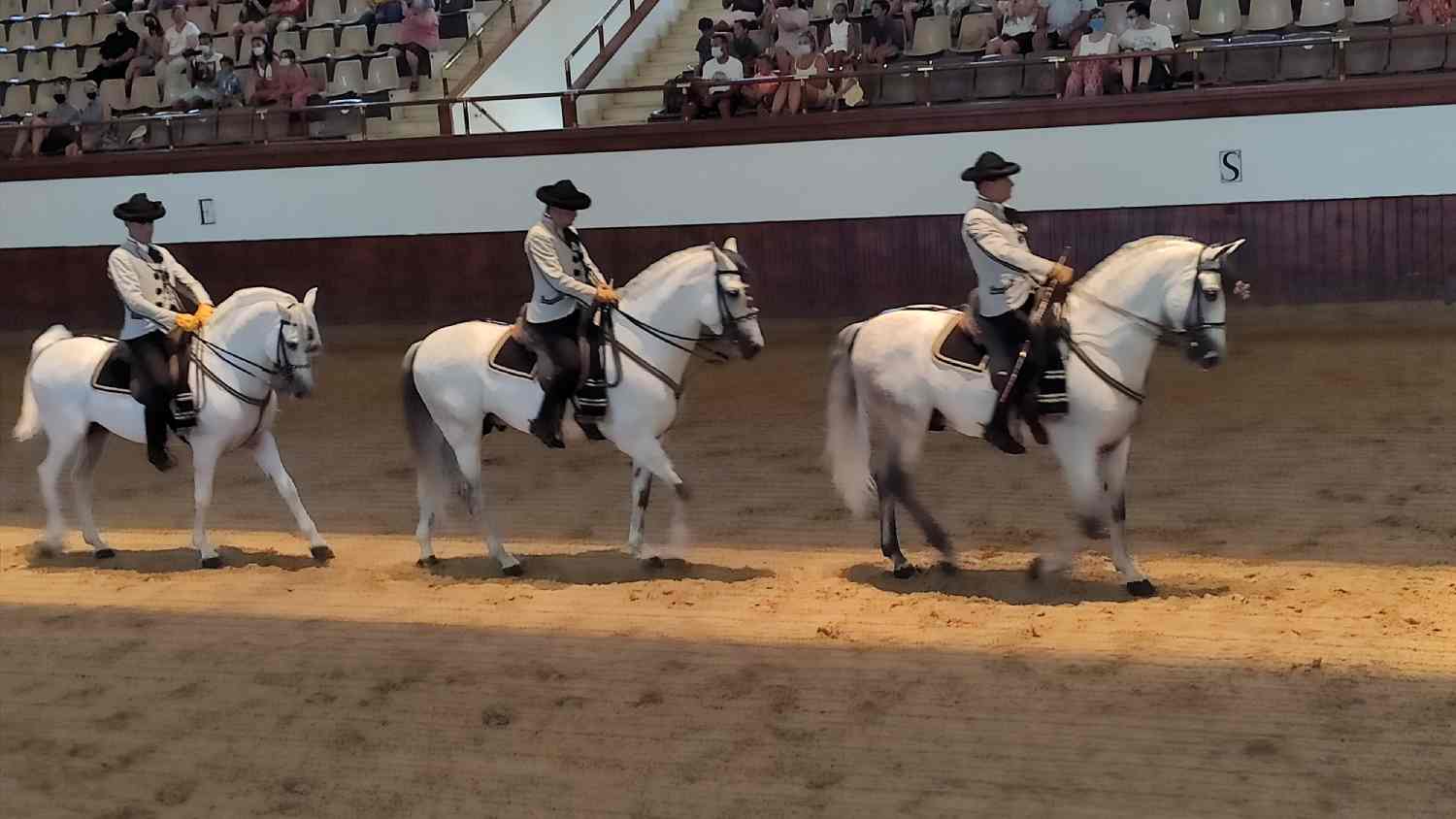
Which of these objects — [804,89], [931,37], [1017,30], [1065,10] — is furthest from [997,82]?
[804,89]

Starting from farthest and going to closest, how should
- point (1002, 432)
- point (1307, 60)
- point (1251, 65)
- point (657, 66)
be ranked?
point (657, 66)
point (1251, 65)
point (1307, 60)
point (1002, 432)

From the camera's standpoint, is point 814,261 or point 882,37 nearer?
point 814,261

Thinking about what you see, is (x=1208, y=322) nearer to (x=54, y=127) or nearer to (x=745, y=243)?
(x=745, y=243)

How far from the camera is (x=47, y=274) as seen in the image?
47.9 feet

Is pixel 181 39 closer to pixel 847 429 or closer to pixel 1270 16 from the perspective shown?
pixel 1270 16

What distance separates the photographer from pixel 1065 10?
12109 millimetres

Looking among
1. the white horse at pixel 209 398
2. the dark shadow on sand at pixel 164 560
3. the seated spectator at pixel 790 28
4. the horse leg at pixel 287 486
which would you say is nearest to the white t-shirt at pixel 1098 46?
the seated spectator at pixel 790 28

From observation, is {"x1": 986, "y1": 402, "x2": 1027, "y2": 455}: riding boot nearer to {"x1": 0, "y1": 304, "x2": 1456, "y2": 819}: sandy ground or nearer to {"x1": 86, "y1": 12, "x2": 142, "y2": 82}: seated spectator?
{"x1": 0, "y1": 304, "x2": 1456, "y2": 819}: sandy ground

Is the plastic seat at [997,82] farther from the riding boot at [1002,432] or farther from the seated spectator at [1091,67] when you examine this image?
the riding boot at [1002,432]

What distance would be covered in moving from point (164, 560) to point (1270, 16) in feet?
31.1

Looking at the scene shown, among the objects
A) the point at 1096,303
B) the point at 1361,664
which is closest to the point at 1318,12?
the point at 1096,303

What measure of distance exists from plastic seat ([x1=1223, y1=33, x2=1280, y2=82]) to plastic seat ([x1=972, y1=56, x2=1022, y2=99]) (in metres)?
1.64

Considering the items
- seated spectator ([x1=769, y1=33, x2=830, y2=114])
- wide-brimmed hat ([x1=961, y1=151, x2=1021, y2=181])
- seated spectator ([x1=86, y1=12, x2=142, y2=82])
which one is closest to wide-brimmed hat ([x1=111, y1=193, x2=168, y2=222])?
wide-brimmed hat ([x1=961, y1=151, x2=1021, y2=181])

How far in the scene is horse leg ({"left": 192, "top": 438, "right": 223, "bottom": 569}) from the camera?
688 cm
